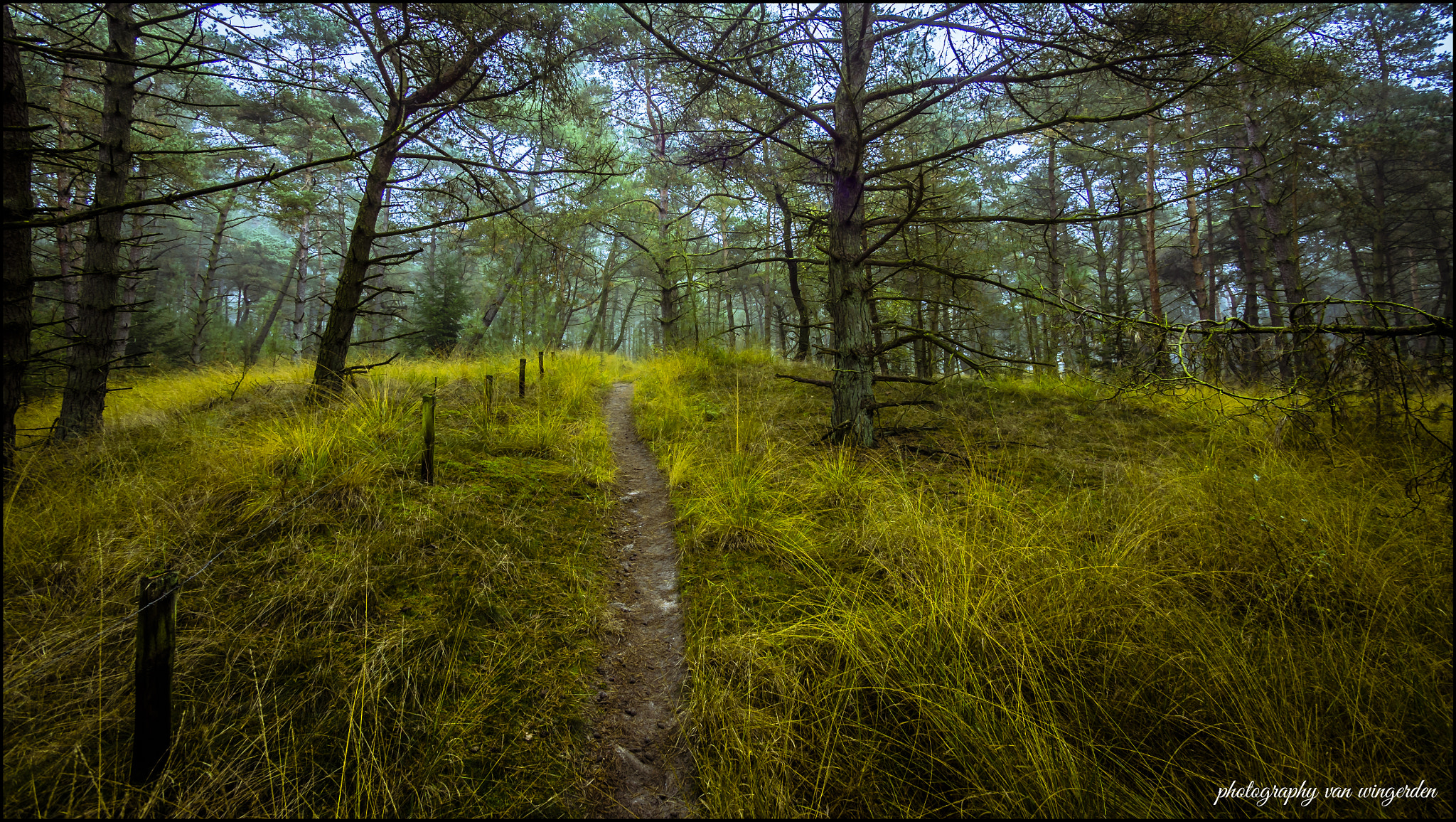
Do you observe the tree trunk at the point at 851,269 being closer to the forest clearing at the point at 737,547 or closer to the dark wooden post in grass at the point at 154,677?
the forest clearing at the point at 737,547

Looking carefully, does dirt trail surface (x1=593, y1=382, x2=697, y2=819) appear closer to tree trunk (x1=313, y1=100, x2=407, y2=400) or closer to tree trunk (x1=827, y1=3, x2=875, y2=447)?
tree trunk (x1=827, y1=3, x2=875, y2=447)

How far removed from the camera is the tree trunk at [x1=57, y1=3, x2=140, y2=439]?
4434 millimetres

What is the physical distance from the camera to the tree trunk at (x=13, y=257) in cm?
270

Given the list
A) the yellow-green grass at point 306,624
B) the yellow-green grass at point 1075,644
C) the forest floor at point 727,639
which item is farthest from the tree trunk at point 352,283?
the yellow-green grass at point 1075,644

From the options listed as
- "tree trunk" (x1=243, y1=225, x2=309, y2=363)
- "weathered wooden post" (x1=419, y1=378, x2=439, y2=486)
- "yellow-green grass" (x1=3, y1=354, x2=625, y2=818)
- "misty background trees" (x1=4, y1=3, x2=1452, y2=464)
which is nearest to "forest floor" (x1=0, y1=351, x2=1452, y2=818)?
"yellow-green grass" (x1=3, y1=354, x2=625, y2=818)

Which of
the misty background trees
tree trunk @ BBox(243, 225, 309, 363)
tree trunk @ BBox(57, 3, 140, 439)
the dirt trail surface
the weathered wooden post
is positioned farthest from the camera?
tree trunk @ BBox(243, 225, 309, 363)

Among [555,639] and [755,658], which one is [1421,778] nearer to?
[755,658]

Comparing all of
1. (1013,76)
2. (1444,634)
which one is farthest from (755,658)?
(1013,76)

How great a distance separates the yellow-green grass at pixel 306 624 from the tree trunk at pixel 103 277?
1.31 meters

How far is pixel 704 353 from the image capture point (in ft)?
32.1

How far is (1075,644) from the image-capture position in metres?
1.77

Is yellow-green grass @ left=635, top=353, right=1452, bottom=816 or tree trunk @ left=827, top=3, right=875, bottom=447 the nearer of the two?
yellow-green grass @ left=635, top=353, right=1452, bottom=816

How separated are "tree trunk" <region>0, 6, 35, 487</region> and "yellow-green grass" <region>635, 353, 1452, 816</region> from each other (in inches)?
180

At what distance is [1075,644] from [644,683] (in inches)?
72.1
